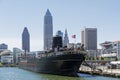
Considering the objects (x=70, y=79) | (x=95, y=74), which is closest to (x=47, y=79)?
(x=70, y=79)

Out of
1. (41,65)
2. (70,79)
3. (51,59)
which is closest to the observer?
(70,79)

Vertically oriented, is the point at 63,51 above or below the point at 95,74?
above

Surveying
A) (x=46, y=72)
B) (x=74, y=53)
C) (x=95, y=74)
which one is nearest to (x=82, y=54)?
(x=74, y=53)

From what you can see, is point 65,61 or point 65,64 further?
point 65,64

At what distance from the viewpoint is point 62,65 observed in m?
76.1

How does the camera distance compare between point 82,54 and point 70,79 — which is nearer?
point 70,79

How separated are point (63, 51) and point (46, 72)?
8.31 metres

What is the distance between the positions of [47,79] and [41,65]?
73.5 feet

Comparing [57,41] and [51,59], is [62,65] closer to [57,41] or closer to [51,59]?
[51,59]

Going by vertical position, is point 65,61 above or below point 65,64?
above

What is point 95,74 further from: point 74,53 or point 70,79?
point 70,79

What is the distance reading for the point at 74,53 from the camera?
7569 centimetres

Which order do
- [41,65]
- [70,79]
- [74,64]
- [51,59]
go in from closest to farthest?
[70,79], [74,64], [51,59], [41,65]

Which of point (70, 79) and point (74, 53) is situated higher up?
point (74, 53)
